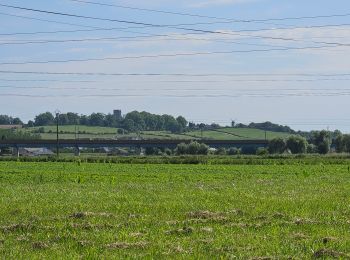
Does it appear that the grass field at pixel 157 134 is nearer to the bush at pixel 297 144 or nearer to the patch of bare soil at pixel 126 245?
the bush at pixel 297 144

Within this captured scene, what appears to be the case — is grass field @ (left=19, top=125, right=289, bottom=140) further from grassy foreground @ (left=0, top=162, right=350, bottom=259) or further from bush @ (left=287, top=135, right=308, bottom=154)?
grassy foreground @ (left=0, top=162, right=350, bottom=259)

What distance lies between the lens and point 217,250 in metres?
12.8

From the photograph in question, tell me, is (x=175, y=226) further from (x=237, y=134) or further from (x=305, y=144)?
(x=237, y=134)

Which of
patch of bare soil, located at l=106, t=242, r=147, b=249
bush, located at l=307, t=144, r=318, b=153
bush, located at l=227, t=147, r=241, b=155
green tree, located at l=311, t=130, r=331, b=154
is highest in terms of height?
green tree, located at l=311, t=130, r=331, b=154

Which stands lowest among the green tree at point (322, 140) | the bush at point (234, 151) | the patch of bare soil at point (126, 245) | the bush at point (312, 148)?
the patch of bare soil at point (126, 245)

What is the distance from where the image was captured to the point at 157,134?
18025 centimetres

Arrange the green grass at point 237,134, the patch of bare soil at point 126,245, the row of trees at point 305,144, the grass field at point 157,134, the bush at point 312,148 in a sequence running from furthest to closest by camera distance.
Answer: the grass field at point 157,134 → the green grass at point 237,134 → the bush at point 312,148 → the row of trees at point 305,144 → the patch of bare soil at point 126,245

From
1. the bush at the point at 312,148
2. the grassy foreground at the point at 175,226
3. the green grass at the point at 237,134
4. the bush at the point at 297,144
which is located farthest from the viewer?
the green grass at the point at 237,134

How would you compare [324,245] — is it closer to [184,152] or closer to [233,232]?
[233,232]

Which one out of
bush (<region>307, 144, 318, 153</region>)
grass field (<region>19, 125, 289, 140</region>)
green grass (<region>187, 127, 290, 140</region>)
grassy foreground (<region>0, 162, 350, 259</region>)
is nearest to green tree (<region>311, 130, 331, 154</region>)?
bush (<region>307, 144, 318, 153</region>)

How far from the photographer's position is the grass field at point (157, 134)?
169m

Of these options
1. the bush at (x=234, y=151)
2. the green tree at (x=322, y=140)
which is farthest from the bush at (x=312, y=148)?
the bush at (x=234, y=151)

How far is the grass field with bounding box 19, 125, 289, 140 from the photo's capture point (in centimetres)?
16888

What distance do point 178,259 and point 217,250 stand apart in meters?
1.04
